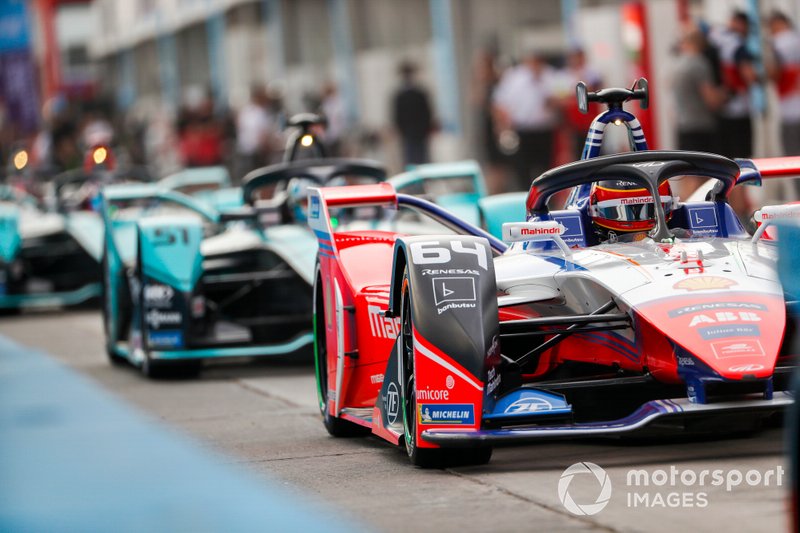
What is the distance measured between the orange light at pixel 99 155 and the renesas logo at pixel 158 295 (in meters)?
6.71

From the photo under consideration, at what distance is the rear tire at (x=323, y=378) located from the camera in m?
7.70

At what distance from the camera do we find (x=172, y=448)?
24.7ft

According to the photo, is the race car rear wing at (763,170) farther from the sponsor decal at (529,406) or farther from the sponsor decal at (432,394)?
the sponsor decal at (432,394)

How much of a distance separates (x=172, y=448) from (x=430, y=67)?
77.5 ft

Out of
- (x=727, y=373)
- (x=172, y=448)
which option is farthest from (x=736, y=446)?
(x=172, y=448)

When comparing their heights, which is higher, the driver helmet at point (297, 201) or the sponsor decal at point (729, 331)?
the driver helmet at point (297, 201)

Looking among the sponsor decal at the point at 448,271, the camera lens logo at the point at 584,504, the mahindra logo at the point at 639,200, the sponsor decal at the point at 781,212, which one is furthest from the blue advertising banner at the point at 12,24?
the camera lens logo at the point at 584,504

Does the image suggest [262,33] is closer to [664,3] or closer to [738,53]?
[664,3]

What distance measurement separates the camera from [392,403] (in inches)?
266

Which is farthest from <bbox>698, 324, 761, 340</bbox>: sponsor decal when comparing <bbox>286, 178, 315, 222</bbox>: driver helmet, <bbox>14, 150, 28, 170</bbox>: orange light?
<bbox>14, 150, 28, 170</bbox>: orange light

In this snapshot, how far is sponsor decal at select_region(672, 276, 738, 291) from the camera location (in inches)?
243

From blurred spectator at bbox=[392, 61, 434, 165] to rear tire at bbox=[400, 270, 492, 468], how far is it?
610 inches

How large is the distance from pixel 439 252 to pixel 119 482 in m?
1.61

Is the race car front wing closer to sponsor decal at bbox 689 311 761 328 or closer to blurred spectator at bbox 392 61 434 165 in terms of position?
sponsor decal at bbox 689 311 761 328
